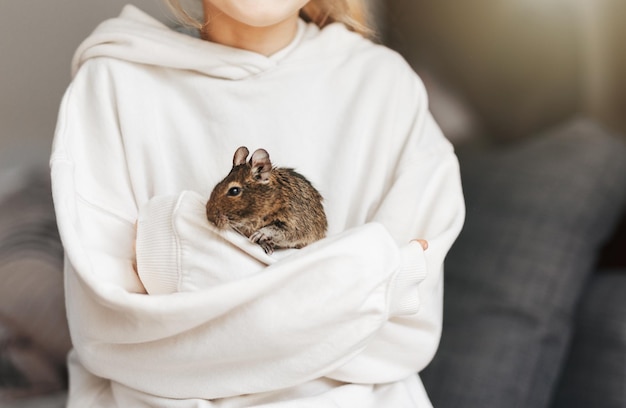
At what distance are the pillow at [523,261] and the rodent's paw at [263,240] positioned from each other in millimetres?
831

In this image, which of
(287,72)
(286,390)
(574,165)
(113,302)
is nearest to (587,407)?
(574,165)

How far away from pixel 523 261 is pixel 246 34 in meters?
0.93

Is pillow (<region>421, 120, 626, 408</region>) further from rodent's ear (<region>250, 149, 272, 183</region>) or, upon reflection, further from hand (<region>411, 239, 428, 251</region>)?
rodent's ear (<region>250, 149, 272, 183</region>)

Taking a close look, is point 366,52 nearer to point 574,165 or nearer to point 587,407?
point 574,165

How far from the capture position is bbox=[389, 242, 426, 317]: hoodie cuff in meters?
1.16

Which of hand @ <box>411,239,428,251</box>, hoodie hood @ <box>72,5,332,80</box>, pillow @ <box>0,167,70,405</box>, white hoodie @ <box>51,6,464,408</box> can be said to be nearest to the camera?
white hoodie @ <box>51,6,464,408</box>

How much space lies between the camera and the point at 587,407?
70.6 inches

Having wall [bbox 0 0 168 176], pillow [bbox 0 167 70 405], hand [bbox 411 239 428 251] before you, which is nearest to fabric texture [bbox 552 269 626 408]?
hand [bbox 411 239 428 251]

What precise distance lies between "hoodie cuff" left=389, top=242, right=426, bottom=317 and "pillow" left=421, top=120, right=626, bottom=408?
660 mm

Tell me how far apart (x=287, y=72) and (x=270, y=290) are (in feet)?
1.50

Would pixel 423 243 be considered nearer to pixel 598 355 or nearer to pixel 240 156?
pixel 240 156

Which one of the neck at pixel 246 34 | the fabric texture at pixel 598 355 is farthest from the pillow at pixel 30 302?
the fabric texture at pixel 598 355

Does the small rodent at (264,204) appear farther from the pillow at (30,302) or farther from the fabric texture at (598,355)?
the fabric texture at (598,355)

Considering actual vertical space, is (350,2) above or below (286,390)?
above
